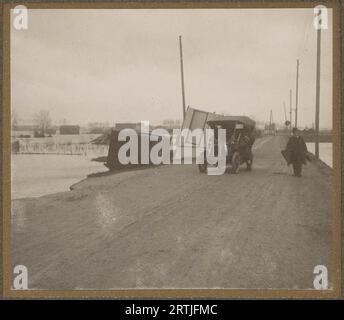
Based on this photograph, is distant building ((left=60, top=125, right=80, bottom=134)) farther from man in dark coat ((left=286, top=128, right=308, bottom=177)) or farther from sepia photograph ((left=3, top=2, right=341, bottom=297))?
man in dark coat ((left=286, top=128, right=308, bottom=177))

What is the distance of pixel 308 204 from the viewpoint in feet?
17.5

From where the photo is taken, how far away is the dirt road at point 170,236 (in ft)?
14.5

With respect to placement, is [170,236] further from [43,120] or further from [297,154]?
[297,154]

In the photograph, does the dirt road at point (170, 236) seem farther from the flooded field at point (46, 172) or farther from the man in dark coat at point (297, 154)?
the man in dark coat at point (297, 154)

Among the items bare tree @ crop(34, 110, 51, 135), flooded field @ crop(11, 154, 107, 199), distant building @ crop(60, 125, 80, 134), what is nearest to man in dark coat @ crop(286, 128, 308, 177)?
flooded field @ crop(11, 154, 107, 199)

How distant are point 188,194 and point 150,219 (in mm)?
1581

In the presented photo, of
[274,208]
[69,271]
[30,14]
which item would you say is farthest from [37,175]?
[274,208]

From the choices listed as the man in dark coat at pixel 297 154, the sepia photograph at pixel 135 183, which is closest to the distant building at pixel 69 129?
the sepia photograph at pixel 135 183

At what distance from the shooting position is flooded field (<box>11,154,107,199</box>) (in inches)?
201

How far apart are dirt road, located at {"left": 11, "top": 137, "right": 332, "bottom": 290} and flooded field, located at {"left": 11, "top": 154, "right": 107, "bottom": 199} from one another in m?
0.14

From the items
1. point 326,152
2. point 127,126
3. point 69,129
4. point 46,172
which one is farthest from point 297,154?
point 46,172

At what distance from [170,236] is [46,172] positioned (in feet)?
6.76

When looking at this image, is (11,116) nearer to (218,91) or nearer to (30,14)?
(30,14)

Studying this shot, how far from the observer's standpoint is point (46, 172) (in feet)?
18.8
